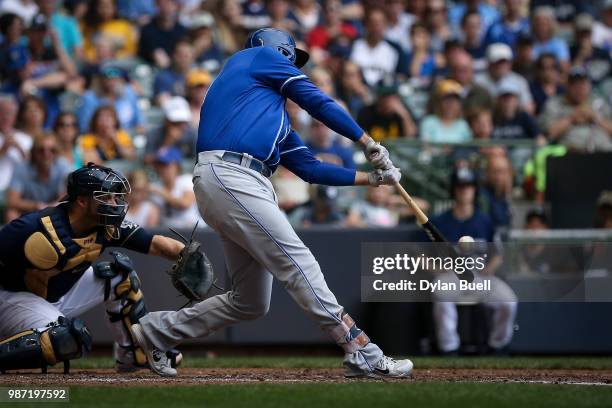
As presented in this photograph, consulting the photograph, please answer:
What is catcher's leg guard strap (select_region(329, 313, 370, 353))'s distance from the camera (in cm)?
648

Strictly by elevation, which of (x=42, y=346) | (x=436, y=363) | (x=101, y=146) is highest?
(x=101, y=146)

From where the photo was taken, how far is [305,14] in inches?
583

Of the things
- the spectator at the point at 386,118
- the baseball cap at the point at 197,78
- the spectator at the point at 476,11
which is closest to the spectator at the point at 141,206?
the baseball cap at the point at 197,78

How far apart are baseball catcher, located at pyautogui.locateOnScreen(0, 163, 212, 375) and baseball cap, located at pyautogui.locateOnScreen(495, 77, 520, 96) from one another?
22.2 ft

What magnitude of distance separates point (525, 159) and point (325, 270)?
306 cm

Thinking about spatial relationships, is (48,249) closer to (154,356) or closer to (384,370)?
(154,356)

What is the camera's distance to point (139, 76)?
13.6m

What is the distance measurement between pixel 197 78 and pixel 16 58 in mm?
2281

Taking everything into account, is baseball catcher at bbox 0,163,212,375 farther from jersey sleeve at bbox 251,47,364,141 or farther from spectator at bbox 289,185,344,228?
spectator at bbox 289,185,344,228

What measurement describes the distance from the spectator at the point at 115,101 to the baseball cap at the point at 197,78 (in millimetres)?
654

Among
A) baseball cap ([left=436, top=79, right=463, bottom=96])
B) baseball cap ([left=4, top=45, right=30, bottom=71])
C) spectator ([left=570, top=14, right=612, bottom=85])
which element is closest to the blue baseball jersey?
baseball cap ([left=436, top=79, right=463, bottom=96])

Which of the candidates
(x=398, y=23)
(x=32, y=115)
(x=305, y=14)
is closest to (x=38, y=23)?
(x=32, y=115)

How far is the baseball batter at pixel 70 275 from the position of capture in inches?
270

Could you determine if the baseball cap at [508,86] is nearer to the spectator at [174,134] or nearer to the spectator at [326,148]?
the spectator at [326,148]
